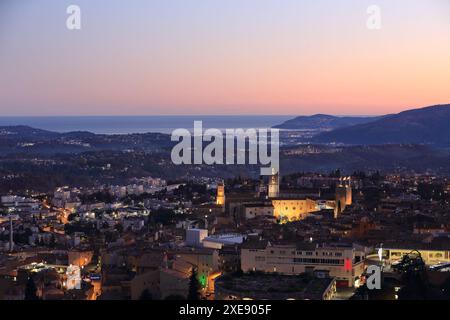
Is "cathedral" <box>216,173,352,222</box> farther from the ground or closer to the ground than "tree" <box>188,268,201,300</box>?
closer to the ground

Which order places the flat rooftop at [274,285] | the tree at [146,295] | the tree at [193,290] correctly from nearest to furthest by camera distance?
the flat rooftop at [274,285] → the tree at [193,290] → the tree at [146,295]

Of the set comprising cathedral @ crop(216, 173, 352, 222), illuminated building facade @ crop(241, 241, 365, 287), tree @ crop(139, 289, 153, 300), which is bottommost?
cathedral @ crop(216, 173, 352, 222)

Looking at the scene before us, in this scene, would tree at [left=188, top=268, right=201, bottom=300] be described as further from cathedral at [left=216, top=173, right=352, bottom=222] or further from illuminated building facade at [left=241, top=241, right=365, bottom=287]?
cathedral at [left=216, top=173, right=352, bottom=222]

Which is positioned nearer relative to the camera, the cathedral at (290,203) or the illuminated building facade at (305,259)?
the illuminated building facade at (305,259)

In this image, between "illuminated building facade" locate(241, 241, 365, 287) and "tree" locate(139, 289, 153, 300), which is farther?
"illuminated building facade" locate(241, 241, 365, 287)

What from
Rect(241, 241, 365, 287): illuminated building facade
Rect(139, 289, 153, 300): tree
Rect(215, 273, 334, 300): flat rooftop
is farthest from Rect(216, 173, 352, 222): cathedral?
Rect(139, 289, 153, 300): tree

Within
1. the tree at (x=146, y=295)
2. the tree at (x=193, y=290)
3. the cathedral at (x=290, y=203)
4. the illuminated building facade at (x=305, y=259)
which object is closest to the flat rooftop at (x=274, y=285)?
the tree at (x=193, y=290)

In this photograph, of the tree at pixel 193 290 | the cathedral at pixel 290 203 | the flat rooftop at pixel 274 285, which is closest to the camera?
the flat rooftop at pixel 274 285

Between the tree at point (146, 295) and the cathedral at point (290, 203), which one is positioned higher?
the tree at point (146, 295)

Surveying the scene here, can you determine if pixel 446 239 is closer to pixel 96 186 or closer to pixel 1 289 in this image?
pixel 1 289

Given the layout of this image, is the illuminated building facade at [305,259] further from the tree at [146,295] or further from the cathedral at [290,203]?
the cathedral at [290,203]

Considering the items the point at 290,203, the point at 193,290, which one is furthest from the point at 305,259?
the point at 290,203

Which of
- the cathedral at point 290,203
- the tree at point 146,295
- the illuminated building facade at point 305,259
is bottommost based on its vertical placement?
the cathedral at point 290,203
